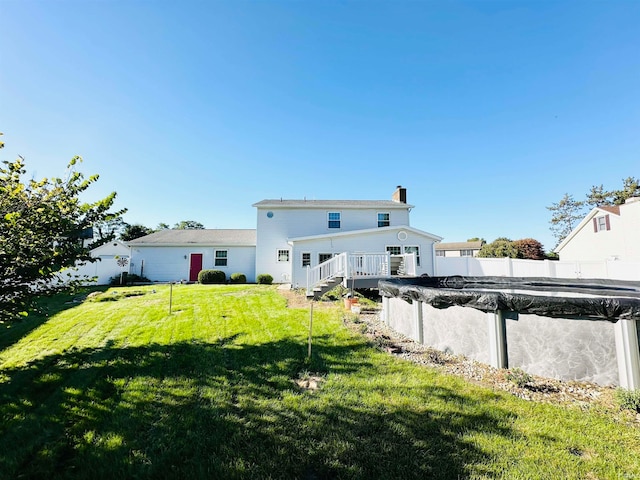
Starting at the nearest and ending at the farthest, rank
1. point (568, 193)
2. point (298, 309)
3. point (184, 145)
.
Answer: point (298, 309)
point (184, 145)
point (568, 193)

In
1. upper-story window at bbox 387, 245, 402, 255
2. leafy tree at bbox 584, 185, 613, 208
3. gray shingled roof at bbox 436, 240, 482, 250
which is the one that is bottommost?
upper-story window at bbox 387, 245, 402, 255

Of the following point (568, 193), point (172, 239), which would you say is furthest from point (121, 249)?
point (568, 193)

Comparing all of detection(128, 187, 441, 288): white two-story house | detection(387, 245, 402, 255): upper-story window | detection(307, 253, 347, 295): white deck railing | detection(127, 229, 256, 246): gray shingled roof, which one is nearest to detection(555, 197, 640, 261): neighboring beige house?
detection(128, 187, 441, 288): white two-story house

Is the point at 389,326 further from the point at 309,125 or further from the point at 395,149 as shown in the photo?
the point at 395,149

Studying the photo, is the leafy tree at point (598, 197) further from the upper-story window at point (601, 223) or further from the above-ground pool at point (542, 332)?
the above-ground pool at point (542, 332)

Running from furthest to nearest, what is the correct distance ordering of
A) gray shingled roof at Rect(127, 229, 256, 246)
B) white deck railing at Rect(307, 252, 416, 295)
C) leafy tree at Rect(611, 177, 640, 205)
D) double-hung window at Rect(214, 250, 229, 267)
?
leafy tree at Rect(611, 177, 640, 205), double-hung window at Rect(214, 250, 229, 267), gray shingled roof at Rect(127, 229, 256, 246), white deck railing at Rect(307, 252, 416, 295)

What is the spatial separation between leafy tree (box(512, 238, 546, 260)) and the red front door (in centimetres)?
3108

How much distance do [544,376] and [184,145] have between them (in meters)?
15.6

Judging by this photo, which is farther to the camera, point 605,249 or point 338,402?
point 605,249

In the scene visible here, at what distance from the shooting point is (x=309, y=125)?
14273mm

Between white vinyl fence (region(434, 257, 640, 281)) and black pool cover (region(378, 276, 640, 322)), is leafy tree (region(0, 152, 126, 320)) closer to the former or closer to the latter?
black pool cover (region(378, 276, 640, 322))

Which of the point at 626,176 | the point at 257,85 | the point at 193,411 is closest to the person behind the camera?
the point at 193,411

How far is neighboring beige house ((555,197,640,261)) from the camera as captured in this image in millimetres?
17625

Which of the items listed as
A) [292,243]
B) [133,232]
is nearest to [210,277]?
[292,243]
